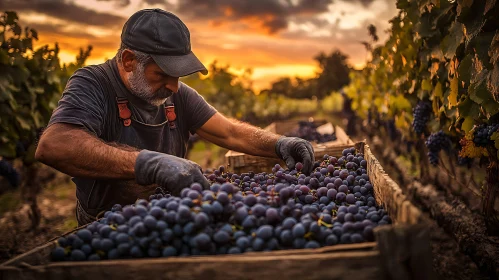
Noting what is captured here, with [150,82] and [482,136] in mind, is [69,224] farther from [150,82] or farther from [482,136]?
[482,136]

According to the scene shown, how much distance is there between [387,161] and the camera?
9.98 m

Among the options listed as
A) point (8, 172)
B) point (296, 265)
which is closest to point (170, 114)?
point (296, 265)

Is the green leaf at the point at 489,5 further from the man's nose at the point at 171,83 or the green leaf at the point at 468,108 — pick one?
the man's nose at the point at 171,83

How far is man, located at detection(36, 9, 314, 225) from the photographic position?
7.50ft

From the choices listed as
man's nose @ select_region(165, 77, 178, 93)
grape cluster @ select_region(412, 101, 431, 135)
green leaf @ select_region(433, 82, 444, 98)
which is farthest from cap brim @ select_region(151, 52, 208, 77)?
grape cluster @ select_region(412, 101, 431, 135)

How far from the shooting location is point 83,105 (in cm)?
260

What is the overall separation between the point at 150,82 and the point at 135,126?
359mm

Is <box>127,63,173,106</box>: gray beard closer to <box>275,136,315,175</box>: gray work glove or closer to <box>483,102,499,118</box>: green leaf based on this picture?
<box>275,136,315,175</box>: gray work glove

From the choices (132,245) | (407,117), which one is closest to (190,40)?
(132,245)

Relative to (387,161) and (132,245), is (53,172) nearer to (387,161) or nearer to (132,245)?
(387,161)

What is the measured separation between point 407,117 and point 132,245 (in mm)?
5290

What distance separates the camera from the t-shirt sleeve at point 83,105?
8.10 ft

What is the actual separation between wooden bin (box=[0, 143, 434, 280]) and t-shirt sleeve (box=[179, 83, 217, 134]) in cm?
205

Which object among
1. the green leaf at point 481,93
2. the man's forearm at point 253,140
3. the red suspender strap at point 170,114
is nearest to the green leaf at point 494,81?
the green leaf at point 481,93
